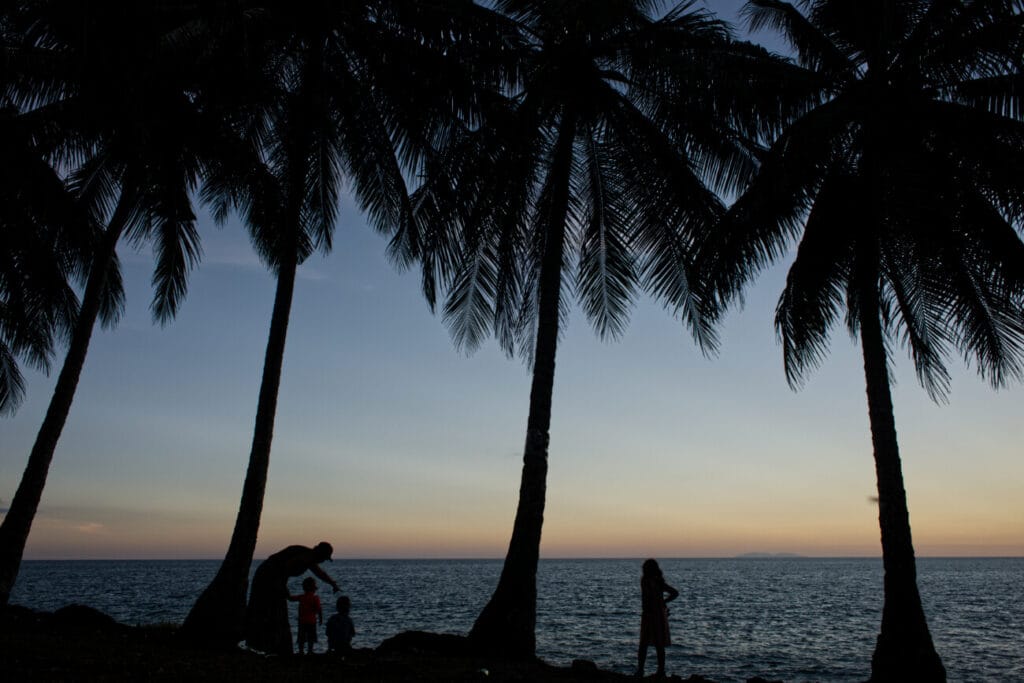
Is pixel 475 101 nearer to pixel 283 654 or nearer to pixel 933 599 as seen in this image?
pixel 283 654

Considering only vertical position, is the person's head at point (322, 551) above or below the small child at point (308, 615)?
above

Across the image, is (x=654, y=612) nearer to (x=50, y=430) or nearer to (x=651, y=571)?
(x=651, y=571)

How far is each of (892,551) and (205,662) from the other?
10110 millimetres

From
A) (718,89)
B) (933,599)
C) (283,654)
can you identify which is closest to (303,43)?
(718,89)

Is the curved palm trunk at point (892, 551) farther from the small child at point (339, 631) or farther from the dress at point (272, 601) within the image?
the dress at point (272, 601)

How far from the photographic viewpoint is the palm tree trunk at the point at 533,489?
12.5m

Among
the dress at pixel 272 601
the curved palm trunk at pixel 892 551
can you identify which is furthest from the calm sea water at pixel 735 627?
the dress at pixel 272 601

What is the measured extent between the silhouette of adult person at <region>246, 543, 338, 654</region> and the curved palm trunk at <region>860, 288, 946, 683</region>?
8.32 metres

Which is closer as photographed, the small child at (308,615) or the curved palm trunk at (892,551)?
the curved palm trunk at (892,551)

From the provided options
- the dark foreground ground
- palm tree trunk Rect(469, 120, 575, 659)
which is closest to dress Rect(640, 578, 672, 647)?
the dark foreground ground

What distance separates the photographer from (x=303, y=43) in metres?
15.7

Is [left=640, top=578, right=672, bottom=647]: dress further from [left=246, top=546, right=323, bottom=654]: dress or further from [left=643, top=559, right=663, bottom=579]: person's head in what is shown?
[left=246, top=546, right=323, bottom=654]: dress

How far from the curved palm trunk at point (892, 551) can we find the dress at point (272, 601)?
27.8ft

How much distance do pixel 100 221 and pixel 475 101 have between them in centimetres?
931
